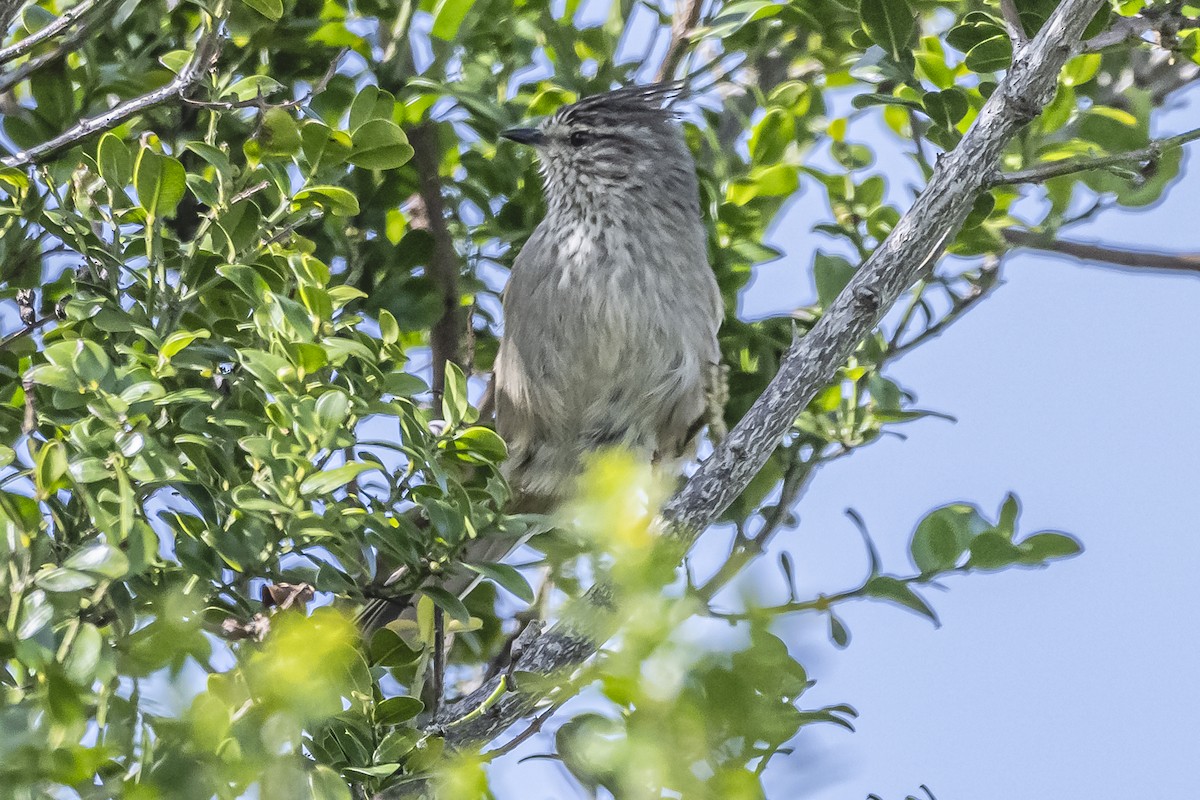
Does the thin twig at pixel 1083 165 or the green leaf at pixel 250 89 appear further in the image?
the green leaf at pixel 250 89

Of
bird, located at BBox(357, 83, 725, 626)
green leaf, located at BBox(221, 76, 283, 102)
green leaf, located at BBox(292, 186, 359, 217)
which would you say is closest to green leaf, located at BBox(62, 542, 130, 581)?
green leaf, located at BBox(292, 186, 359, 217)

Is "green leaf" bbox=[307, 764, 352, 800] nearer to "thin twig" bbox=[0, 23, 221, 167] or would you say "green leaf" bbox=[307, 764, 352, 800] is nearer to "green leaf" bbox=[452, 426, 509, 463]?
"green leaf" bbox=[452, 426, 509, 463]

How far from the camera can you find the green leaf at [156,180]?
7.27 ft

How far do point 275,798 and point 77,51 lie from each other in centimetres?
208

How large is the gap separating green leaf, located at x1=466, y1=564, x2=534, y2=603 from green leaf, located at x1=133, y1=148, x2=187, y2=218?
2.63 feet

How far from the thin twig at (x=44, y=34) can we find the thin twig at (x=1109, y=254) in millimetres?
2044

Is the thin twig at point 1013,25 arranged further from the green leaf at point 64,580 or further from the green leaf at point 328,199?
the green leaf at point 64,580

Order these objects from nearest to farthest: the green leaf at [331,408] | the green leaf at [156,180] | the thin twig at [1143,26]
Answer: the green leaf at [331,408], the green leaf at [156,180], the thin twig at [1143,26]

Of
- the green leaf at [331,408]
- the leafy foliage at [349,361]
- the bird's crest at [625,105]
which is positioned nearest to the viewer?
the leafy foliage at [349,361]

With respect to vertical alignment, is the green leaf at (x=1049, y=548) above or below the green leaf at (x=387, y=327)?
below

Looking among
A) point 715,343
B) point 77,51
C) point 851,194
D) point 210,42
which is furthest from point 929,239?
point 77,51

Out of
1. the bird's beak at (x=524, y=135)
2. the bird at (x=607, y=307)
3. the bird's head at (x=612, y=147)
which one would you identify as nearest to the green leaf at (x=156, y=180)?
the bird's beak at (x=524, y=135)

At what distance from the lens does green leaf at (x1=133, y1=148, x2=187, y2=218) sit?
87.2 inches

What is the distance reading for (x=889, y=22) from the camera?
2.65 meters
